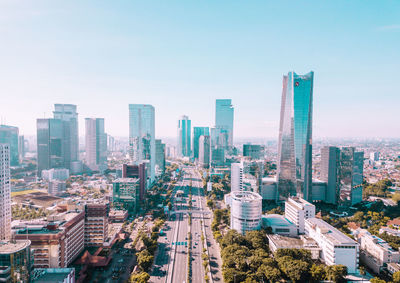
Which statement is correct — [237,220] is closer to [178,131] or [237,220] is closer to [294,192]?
[294,192]

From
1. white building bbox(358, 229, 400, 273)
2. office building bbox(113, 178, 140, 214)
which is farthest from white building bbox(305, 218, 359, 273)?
office building bbox(113, 178, 140, 214)

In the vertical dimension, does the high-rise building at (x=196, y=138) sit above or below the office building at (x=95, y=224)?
above

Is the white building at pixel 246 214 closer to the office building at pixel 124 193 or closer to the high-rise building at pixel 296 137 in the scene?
the high-rise building at pixel 296 137

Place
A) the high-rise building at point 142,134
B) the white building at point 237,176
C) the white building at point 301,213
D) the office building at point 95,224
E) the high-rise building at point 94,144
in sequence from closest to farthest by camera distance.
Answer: the office building at point 95,224 < the white building at point 301,213 < the white building at point 237,176 < the high-rise building at point 142,134 < the high-rise building at point 94,144

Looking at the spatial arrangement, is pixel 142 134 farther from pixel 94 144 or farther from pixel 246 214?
pixel 246 214

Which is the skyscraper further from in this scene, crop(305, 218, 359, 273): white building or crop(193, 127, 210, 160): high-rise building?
crop(305, 218, 359, 273): white building

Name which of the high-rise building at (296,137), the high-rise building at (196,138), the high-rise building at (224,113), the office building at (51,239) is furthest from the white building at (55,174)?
the high-rise building at (296,137)

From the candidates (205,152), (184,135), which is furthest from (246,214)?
(184,135)
